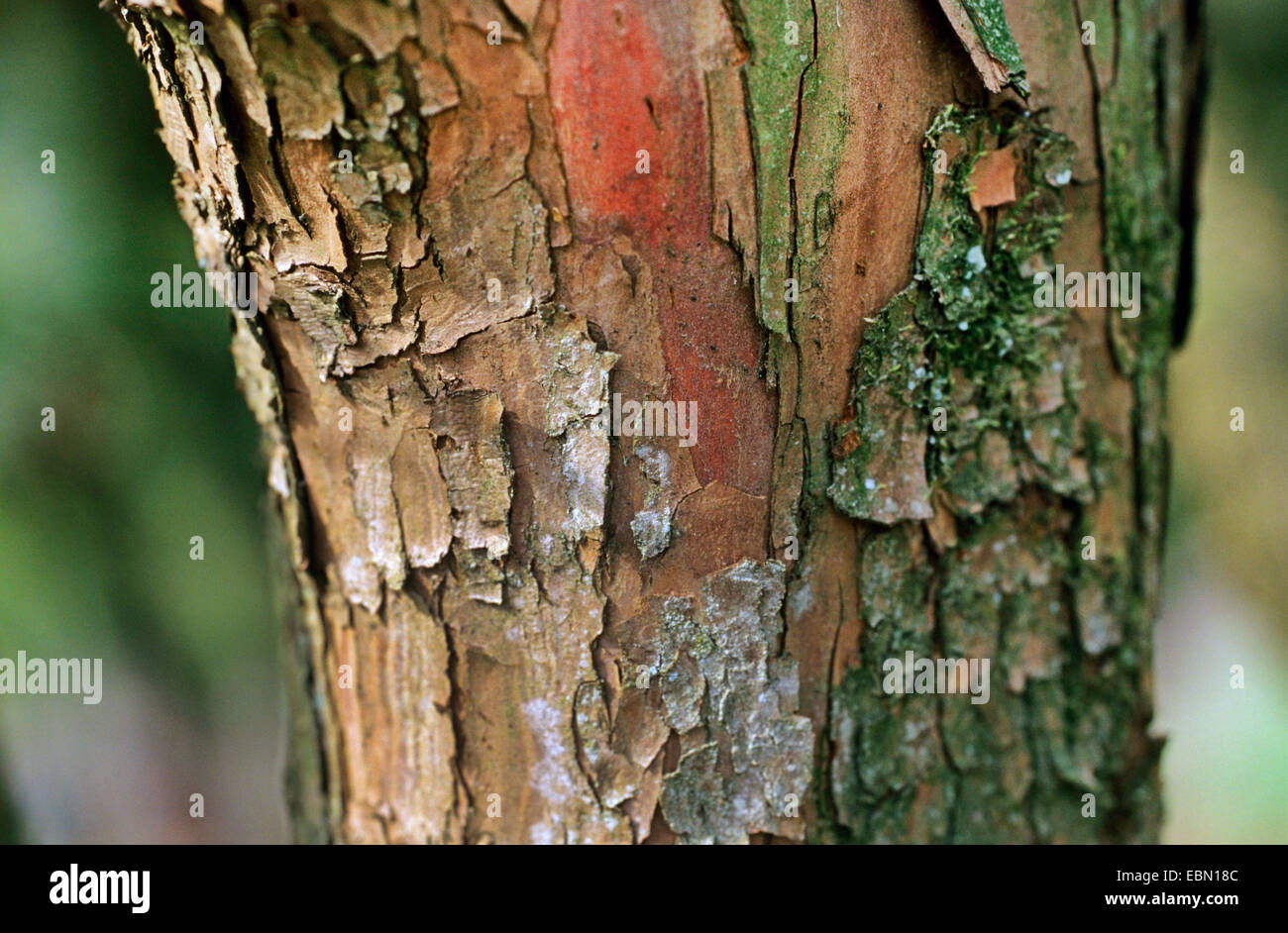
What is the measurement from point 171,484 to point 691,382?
4.75 feet

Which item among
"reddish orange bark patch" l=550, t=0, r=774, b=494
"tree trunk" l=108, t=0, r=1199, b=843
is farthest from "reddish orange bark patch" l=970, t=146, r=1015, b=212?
"reddish orange bark patch" l=550, t=0, r=774, b=494

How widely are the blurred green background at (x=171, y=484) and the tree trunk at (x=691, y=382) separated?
87 cm

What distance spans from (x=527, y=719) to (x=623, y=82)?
0.65m

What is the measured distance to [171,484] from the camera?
1.74 metres

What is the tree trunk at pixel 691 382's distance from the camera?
27.8 inches

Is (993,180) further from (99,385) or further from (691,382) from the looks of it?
(99,385)

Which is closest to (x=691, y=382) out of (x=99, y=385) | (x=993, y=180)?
(x=993, y=180)

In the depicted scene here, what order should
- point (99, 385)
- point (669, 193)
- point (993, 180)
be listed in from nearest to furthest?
point (669, 193) < point (993, 180) < point (99, 385)

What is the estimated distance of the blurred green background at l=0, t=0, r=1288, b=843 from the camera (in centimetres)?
152

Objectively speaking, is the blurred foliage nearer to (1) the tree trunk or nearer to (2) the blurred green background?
(2) the blurred green background

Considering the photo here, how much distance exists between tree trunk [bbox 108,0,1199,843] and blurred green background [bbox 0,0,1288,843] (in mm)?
873

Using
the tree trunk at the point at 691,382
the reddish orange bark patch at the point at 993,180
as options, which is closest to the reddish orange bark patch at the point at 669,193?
the tree trunk at the point at 691,382

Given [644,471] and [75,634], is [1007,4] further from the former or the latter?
[75,634]
